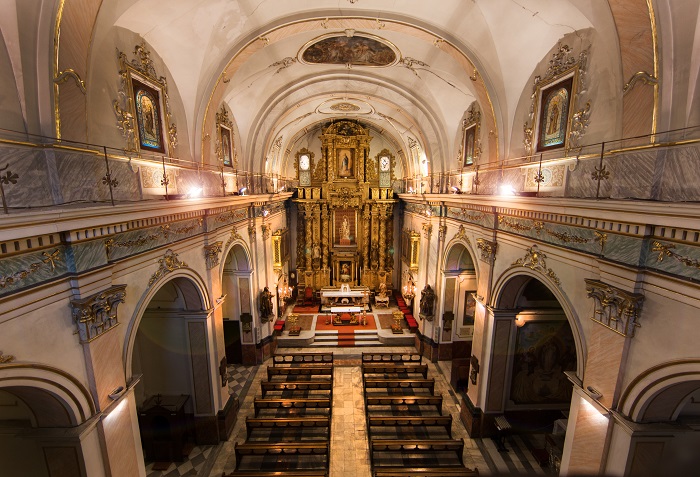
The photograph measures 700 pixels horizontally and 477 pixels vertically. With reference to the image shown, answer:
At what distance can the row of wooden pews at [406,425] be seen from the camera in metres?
7.76

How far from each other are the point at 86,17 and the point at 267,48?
518 cm

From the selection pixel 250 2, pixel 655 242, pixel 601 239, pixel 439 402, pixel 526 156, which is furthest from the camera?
pixel 439 402

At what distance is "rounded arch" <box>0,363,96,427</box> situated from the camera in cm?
362

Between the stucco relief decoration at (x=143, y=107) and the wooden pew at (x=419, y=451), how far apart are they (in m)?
8.37

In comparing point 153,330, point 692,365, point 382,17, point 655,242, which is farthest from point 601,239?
point 153,330

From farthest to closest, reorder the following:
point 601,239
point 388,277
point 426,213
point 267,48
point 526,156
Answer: point 388,277, point 426,213, point 267,48, point 526,156, point 601,239

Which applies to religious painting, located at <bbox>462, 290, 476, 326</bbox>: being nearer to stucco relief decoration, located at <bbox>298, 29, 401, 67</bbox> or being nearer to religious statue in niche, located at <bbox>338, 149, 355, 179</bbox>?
stucco relief decoration, located at <bbox>298, 29, 401, 67</bbox>

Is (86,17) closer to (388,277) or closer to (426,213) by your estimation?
(426,213)

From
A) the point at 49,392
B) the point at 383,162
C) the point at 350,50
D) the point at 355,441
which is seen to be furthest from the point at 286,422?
the point at 383,162

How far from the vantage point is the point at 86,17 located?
14.3 feet

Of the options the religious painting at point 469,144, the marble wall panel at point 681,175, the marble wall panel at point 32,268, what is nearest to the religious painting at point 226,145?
the marble wall panel at point 32,268

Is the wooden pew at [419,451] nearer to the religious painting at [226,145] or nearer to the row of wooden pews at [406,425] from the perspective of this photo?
the row of wooden pews at [406,425]

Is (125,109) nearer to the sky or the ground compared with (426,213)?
nearer to the sky

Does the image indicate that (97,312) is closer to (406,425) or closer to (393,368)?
(406,425)
